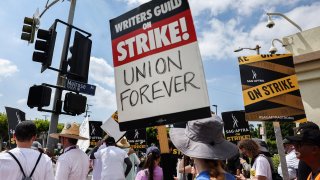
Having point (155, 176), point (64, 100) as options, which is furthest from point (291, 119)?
point (64, 100)

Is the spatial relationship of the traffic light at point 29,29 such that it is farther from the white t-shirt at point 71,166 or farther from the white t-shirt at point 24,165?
the white t-shirt at point 24,165

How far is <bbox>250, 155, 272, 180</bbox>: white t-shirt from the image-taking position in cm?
501

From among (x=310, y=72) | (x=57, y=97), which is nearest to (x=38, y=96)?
(x=57, y=97)

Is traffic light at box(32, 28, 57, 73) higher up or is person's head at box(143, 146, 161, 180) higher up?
traffic light at box(32, 28, 57, 73)

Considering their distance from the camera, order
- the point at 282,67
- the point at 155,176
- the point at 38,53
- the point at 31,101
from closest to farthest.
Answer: the point at 155,176
the point at 282,67
the point at 31,101
the point at 38,53

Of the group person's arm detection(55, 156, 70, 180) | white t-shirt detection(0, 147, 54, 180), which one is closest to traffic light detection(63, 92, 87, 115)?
person's arm detection(55, 156, 70, 180)

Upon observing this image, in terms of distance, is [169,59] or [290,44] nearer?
[169,59]

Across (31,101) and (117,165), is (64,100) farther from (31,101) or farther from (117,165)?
(117,165)

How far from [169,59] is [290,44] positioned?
7.42 m

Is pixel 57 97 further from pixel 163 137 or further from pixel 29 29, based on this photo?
pixel 163 137

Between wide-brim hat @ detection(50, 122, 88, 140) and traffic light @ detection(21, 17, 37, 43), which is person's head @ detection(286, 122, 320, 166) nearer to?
wide-brim hat @ detection(50, 122, 88, 140)

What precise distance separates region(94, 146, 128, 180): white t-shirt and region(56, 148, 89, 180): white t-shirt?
1.21 metres

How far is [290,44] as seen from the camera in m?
9.41

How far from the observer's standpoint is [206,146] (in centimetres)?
231
